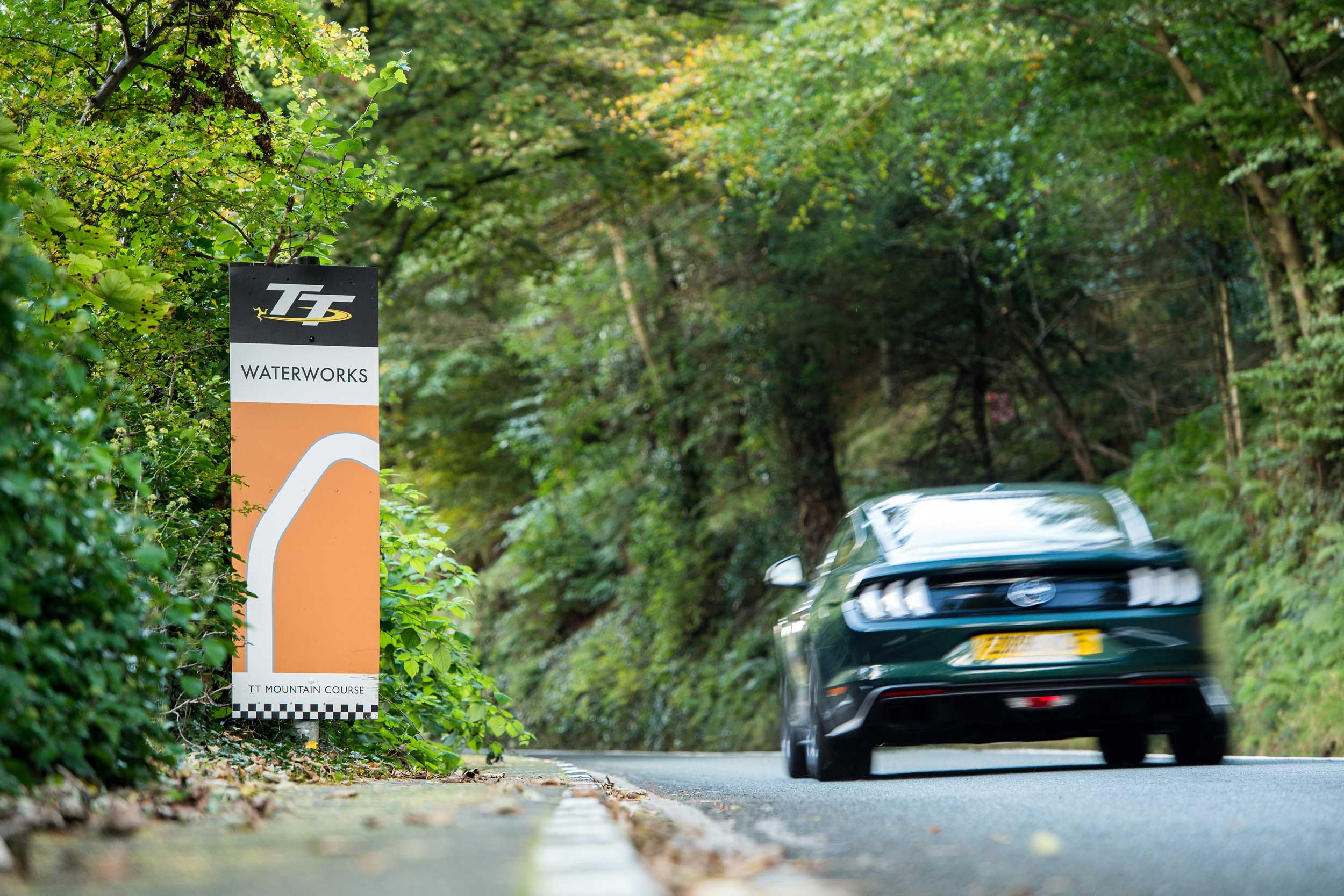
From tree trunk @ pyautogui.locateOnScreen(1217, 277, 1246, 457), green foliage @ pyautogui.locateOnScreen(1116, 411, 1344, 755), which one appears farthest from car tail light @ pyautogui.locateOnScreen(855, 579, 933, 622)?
tree trunk @ pyautogui.locateOnScreen(1217, 277, 1246, 457)

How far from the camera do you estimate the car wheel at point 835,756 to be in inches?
335

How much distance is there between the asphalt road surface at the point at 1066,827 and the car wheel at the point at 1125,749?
0.84ft

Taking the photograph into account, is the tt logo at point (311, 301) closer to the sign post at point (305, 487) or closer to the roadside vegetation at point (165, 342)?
the sign post at point (305, 487)

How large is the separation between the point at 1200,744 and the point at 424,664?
4.67 meters

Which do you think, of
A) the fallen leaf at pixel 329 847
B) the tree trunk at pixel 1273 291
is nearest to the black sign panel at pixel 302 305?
the fallen leaf at pixel 329 847

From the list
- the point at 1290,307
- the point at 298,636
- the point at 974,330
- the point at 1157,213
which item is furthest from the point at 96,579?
the point at 974,330

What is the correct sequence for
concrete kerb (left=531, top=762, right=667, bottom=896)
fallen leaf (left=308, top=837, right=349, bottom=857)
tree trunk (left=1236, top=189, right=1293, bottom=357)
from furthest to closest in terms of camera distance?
tree trunk (left=1236, top=189, right=1293, bottom=357), fallen leaf (left=308, top=837, right=349, bottom=857), concrete kerb (left=531, top=762, right=667, bottom=896)

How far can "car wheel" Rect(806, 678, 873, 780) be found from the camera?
8500mm

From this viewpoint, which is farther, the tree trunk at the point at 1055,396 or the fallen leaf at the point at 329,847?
the tree trunk at the point at 1055,396

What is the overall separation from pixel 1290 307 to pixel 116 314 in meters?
13.1

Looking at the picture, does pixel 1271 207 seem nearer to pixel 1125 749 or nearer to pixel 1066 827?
pixel 1125 749

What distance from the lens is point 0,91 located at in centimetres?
880

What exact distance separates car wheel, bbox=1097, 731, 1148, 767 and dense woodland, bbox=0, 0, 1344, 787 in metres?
3.86

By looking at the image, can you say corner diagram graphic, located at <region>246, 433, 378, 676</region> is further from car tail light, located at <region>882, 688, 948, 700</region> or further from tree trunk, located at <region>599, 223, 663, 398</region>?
tree trunk, located at <region>599, 223, 663, 398</region>
